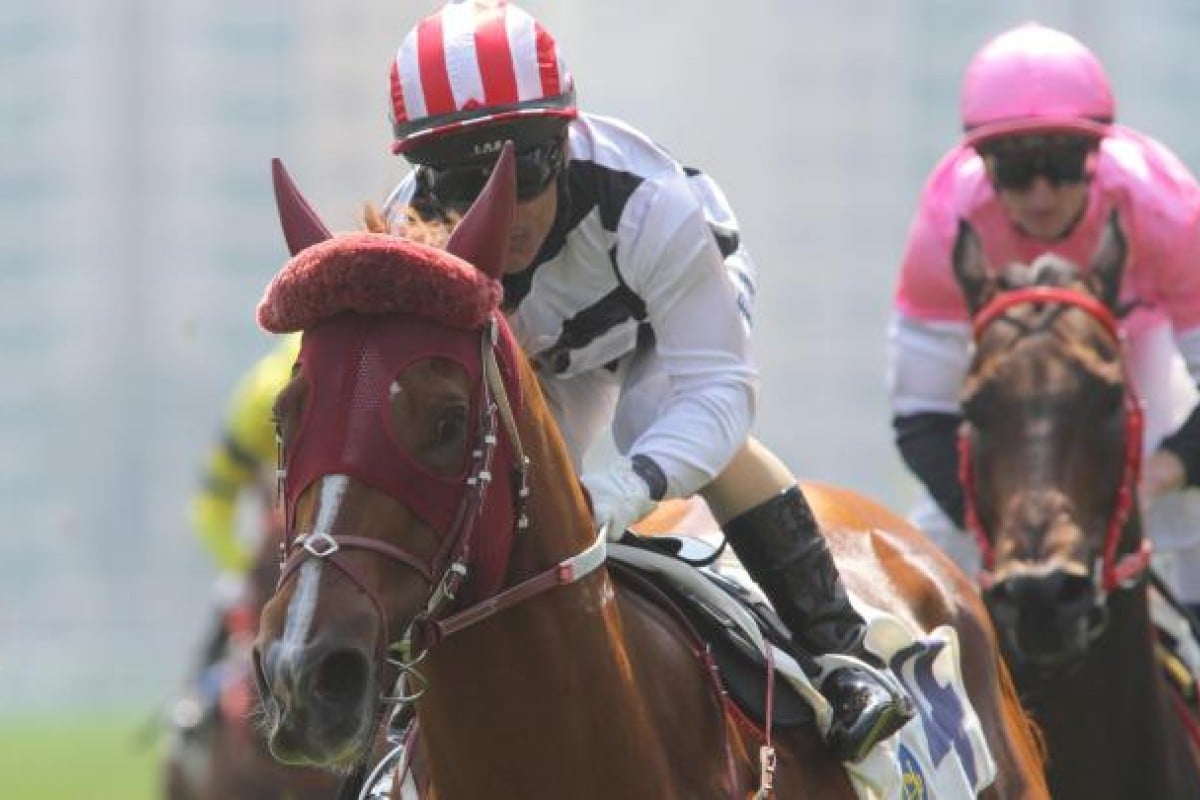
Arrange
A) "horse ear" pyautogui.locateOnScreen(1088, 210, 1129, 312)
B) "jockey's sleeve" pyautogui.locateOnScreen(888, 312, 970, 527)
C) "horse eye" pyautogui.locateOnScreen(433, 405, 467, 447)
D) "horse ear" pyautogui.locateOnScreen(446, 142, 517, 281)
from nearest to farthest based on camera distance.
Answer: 1. "horse eye" pyautogui.locateOnScreen(433, 405, 467, 447)
2. "horse ear" pyautogui.locateOnScreen(446, 142, 517, 281)
3. "horse ear" pyautogui.locateOnScreen(1088, 210, 1129, 312)
4. "jockey's sleeve" pyautogui.locateOnScreen(888, 312, 970, 527)

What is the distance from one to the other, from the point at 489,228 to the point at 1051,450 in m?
2.96

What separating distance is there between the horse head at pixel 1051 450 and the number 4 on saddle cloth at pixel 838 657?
16.6 inches

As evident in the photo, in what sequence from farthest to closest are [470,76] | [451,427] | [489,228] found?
[470,76], [489,228], [451,427]

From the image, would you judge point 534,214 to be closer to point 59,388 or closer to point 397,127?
point 397,127

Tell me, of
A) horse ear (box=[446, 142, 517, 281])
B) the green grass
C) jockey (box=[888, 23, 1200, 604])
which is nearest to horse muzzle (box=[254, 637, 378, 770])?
horse ear (box=[446, 142, 517, 281])

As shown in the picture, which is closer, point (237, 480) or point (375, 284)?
point (375, 284)

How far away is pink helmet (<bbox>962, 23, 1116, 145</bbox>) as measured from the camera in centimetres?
787

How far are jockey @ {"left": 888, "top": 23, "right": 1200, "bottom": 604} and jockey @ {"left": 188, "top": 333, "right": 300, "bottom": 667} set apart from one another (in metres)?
2.99

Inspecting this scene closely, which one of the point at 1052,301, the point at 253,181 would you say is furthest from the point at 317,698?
the point at 253,181

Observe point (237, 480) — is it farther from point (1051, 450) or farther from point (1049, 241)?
point (1051, 450)

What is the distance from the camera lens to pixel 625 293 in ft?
18.6

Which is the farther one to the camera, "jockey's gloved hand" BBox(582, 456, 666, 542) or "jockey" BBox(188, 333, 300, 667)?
"jockey" BBox(188, 333, 300, 667)

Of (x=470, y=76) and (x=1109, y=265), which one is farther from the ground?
(x=470, y=76)

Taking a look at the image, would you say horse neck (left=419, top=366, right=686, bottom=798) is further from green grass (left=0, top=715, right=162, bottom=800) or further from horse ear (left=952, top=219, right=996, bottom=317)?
green grass (left=0, top=715, right=162, bottom=800)
